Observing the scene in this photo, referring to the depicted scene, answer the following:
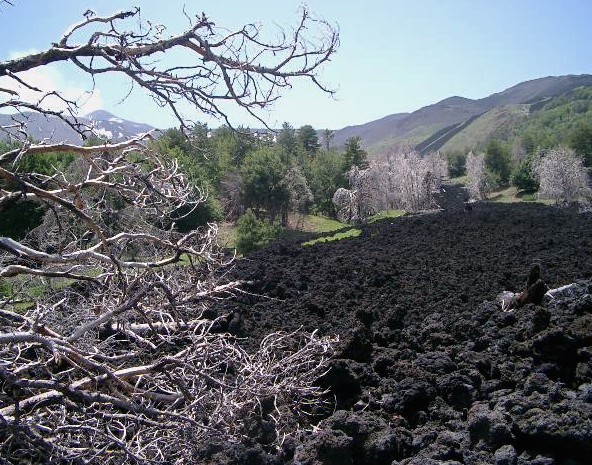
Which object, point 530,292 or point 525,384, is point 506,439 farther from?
point 530,292

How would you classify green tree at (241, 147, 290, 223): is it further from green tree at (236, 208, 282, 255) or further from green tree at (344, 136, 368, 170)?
green tree at (344, 136, 368, 170)

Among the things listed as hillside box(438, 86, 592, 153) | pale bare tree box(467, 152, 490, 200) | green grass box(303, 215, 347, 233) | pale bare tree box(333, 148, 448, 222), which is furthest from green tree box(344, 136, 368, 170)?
hillside box(438, 86, 592, 153)

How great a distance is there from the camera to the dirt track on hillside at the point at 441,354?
4395mm

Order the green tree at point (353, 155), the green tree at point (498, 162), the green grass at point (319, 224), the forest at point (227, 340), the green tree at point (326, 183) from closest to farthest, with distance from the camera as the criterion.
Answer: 1. the forest at point (227, 340)
2. the green grass at point (319, 224)
3. the green tree at point (326, 183)
4. the green tree at point (353, 155)
5. the green tree at point (498, 162)

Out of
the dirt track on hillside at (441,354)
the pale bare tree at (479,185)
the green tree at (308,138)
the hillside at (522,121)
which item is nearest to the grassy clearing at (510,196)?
the pale bare tree at (479,185)

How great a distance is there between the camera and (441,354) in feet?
21.3

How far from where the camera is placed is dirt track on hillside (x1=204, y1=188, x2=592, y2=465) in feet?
14.4

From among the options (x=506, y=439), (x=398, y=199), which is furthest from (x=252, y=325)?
(x=398, y=199)

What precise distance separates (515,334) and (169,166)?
177 inches

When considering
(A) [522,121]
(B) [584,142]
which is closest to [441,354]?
(B) [584,142]

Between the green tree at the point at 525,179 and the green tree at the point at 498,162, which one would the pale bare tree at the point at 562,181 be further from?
the green tree at the point at 498,162

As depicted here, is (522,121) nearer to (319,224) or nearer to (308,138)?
(308,138)

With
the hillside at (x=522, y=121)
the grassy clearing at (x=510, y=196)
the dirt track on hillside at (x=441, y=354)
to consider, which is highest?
the hillside at (x=522, y=121)

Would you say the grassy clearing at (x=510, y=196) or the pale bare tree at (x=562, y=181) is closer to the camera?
the pale bare tree at (x=562, y=181)
